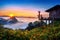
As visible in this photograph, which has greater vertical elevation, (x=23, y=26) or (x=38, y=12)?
(x=38, y=12)

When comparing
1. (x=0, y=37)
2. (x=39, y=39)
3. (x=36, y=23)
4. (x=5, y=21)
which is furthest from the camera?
(x=36, y=23)

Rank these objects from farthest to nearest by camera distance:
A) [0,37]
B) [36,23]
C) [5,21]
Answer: [36,23] < [5,21] < [0,37]

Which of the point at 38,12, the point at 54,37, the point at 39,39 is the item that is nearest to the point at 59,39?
the point at 54,37

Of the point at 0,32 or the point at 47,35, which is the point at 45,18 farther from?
the point at 0,32

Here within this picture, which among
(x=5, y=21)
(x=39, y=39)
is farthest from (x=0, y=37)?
(x=5, y=21)

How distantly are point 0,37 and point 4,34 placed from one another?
0.36 metres

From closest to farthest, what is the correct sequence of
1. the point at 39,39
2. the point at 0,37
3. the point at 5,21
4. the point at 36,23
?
1. the point at 0,37
2. the point at 39,39
3. the point at 5,21
4. the point at 36,23

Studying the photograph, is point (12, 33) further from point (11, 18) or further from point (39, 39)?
point (11, 18)

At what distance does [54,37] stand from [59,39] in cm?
35

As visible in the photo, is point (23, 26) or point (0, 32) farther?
point (23, 26)

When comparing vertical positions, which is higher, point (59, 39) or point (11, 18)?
point (11, 18)

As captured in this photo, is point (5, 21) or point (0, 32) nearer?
point (0, 32)

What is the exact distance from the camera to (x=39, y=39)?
12.4 meters

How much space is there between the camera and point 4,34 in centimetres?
1091
